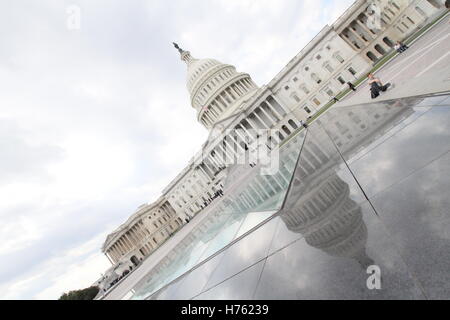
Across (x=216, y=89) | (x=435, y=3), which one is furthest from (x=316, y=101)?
(x=216, y=89)

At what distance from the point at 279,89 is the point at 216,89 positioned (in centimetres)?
2494

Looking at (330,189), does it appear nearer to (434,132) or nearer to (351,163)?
(351,163)

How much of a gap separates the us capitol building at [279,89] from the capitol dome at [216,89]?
1.01 ft

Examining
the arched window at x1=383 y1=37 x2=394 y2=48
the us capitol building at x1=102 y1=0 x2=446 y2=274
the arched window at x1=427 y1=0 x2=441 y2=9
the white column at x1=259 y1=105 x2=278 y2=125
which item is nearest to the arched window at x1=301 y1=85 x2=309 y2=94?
the us capitol building at x1=102 y1=0 x2=446 y2=274

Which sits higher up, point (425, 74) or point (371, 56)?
point (371, 56)

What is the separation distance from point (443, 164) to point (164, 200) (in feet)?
316

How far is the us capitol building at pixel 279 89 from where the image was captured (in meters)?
53.0

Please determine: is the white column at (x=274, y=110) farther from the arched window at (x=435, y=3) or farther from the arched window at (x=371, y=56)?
the arched window at (x=435, y=3)

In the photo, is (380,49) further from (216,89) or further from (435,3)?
(216,89)

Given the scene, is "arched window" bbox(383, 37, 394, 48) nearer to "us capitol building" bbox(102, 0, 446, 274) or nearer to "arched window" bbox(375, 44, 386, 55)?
"us capitol building" bbox(102, 0, 446, 274)

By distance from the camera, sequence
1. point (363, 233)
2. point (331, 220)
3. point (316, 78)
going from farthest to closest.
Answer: point (316, 78), point (331, 220), point (363, 233)

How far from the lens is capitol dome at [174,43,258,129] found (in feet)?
255

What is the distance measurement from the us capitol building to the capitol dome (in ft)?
1.01

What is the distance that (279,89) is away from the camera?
197ft
